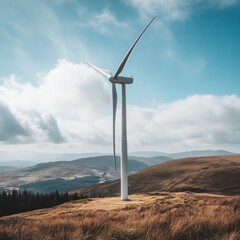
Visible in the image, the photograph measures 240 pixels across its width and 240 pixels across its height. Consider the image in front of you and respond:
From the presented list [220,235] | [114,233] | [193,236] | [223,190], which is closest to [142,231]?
[114,233]

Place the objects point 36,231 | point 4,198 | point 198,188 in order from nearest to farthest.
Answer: point 36,231
point 4,198
point 198,188

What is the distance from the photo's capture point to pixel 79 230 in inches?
391

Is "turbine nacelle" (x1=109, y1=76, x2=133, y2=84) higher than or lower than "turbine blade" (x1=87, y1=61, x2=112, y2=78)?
lower

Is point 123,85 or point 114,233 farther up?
point 123,85

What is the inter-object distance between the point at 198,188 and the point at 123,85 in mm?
132200

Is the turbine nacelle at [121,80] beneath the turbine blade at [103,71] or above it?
beneath

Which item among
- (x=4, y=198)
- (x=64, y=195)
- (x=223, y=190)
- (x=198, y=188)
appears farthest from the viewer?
(x=198, y=188)

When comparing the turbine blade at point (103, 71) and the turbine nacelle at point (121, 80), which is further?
the turbine blade at point (103, 71)

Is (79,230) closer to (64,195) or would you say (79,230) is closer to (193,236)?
(193,236)

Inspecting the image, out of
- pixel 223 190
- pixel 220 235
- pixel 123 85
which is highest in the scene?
pixel 123 85

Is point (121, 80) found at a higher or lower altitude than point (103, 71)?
lower

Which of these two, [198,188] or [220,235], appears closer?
[220,235]

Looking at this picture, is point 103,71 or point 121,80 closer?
point 121,80

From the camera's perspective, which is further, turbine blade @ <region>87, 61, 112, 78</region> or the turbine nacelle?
turbine blade @ <region>87, 61, 112, 78</region>
